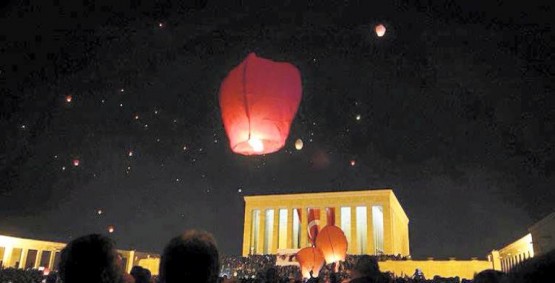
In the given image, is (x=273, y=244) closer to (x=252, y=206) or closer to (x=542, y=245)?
(x=252, y=206)

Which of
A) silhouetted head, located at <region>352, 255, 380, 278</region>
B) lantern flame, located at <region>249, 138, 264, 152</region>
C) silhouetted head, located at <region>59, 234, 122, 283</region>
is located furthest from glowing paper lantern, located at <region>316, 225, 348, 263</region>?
silhouetted head, located at <region>59, 234, 122, 283</region>

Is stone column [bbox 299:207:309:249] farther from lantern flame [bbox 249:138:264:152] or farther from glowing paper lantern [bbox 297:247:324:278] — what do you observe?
lantern flame [bbox 249:138:264:152]

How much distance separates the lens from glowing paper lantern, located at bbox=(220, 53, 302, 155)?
7398 millimetres

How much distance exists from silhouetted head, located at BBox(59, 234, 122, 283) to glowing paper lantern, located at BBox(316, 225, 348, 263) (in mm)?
17584

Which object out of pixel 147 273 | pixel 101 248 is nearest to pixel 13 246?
pixel 147 273

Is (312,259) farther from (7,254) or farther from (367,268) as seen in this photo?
(7,254)

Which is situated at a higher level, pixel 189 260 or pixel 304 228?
pixel 304 228

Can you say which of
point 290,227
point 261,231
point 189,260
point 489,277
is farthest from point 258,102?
point 261,231

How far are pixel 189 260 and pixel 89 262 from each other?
2.28 feet

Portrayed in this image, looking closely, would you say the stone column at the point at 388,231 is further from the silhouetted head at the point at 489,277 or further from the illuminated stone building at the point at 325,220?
the silhouetted head at the point at 489,277

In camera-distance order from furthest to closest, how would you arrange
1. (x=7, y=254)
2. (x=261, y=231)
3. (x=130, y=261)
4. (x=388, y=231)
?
(x=130, y=261) → (x=261, y=231) → (x=388, y=231) → (x=7, y=254)

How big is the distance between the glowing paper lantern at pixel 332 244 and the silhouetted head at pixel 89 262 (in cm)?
1758

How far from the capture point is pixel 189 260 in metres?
2.43

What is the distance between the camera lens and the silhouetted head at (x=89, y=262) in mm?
2623
